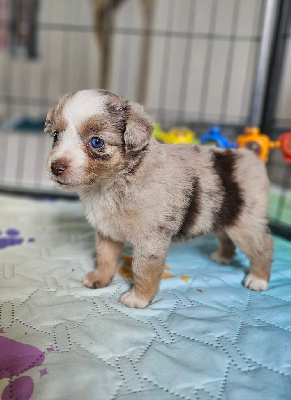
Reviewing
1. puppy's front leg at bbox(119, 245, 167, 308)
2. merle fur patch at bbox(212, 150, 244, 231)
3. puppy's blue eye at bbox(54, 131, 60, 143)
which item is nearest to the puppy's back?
merle fur patch at bbox(212, 150, 244, 231)

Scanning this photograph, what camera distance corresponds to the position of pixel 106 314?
119 centimetres

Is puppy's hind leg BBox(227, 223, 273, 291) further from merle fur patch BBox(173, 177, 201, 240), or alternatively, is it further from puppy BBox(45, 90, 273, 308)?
merle fur patch BBox(173, 177, 201, 240)

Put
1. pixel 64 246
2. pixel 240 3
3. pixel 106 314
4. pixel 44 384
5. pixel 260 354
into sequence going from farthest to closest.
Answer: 1. pixel 240 3
2. pixel 64 246
3. pixel 106 314
4. pixel 260 354
5. pixel 44 384

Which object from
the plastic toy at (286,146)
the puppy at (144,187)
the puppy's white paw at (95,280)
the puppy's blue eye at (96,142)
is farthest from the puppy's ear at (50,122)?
the plastic toy at (286,146)

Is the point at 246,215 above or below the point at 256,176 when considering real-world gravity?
below

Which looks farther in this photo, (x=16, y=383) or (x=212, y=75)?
(x=212, y=75)

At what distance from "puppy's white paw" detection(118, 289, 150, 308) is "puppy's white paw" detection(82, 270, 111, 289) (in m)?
0.12

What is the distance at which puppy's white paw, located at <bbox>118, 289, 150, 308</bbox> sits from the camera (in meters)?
1.24

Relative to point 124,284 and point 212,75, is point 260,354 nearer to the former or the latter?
point 124,284

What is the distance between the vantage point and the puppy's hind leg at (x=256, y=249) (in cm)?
143

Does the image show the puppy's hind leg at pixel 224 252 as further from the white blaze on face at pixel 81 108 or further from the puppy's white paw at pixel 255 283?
the white blaze on face at pixel 81 108

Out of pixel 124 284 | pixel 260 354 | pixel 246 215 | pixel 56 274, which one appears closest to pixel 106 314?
pixel 124 284

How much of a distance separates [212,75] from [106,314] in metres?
3.63

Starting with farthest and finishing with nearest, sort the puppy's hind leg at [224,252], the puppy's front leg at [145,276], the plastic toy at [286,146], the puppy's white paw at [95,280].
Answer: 1. the plastic toy at [286,146]
2. the puppy's hind leg at [224,252]
3. the puppy's white paw at [95,280]
4. the puppy's front leg at [145,276]
